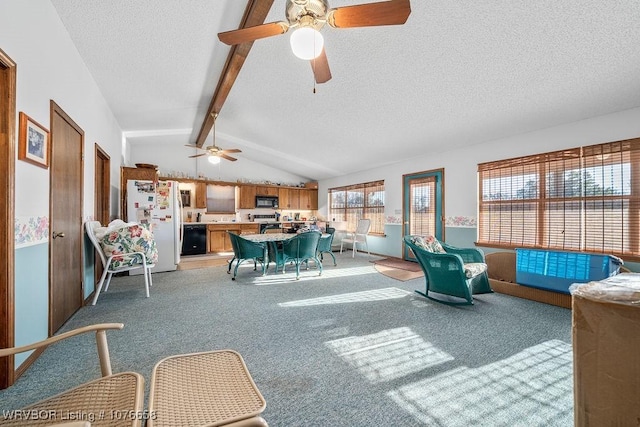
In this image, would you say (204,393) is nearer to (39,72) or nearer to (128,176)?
(39,72)

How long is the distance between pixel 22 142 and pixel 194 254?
552 centimetres

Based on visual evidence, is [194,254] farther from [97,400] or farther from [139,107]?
[97,400]

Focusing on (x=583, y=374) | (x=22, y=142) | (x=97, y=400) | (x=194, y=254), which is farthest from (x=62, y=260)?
(x=194, y=254)

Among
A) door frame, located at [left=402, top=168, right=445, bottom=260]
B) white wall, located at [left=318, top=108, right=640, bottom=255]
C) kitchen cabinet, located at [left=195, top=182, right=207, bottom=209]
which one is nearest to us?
white wall, located at [left=318, top=108, right=640, bottom=255]

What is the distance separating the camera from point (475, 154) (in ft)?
15.3

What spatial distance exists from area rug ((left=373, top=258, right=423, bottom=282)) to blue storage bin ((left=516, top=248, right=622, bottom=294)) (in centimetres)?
155

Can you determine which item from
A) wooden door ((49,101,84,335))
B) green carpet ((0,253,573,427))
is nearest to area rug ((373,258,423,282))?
green carpet ((0,253,573,427))

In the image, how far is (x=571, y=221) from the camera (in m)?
3.57

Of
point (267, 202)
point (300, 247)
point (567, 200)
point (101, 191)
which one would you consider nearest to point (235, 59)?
point (300, 247)

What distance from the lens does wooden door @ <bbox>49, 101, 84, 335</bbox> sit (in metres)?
2.25

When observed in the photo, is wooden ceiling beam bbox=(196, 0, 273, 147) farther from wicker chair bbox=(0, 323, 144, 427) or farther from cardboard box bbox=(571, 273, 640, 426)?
cardboard box bbox=(571, 273, 640, 426)

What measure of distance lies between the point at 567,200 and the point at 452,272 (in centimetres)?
219

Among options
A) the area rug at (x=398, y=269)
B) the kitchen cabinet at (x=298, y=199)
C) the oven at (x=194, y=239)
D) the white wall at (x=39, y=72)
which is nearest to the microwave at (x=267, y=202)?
the kitchen cabinet at (x=298, y=199)

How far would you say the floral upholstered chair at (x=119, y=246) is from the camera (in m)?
3.08
